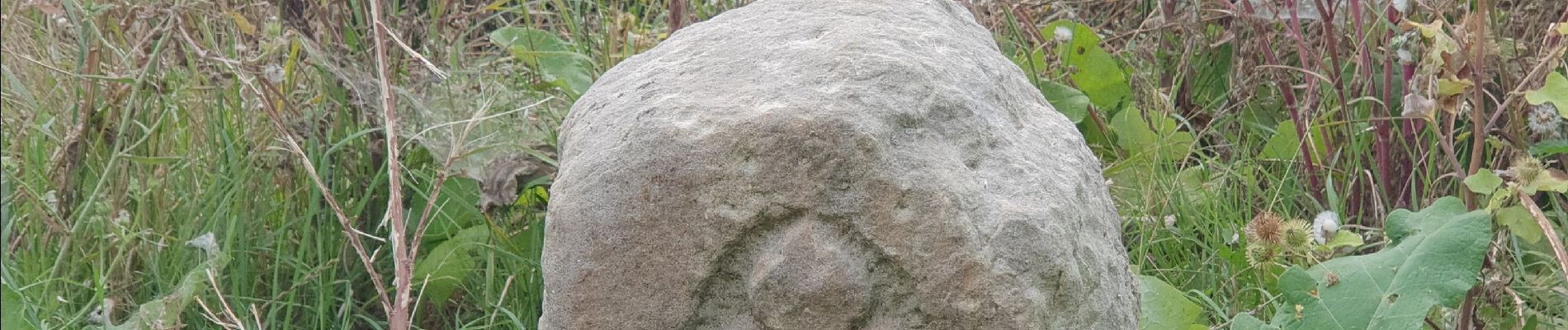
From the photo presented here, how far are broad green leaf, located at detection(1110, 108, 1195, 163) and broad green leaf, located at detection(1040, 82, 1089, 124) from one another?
0.09 meters

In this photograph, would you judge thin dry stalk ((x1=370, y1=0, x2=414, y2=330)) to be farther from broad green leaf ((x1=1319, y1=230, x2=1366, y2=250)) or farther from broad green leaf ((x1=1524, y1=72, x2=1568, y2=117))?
broad green leaf ((x1=1524, y1=72, x2=1568, y2=117))

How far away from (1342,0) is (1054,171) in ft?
5.74

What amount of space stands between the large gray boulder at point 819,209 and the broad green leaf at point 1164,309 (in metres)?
0.43

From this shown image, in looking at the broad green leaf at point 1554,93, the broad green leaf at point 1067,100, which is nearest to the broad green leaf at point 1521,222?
the broad green leaf at point 1554,93

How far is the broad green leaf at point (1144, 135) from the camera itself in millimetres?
3176

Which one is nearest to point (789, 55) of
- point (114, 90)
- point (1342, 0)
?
point (114, 90)

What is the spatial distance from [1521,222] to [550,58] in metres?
1.93

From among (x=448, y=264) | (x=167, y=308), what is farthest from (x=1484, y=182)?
(x=167, y=308)

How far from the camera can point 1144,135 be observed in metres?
3.21

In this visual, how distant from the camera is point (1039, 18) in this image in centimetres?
417

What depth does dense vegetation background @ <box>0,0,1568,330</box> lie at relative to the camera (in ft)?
8.30

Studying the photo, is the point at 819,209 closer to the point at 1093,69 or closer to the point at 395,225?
the point at 395,225

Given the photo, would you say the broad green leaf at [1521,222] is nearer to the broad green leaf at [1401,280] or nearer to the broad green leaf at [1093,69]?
the broad green leaf at [1401,280]

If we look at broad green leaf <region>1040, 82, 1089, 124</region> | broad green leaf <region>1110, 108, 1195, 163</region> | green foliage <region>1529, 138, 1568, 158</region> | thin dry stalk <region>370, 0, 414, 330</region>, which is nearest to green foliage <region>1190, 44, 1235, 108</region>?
broad green leaf <region>1110, 108, 1195, 163</region>
